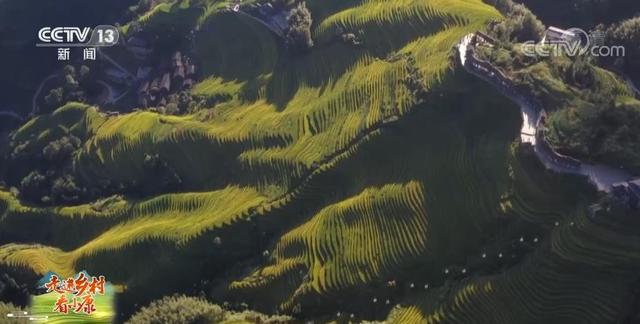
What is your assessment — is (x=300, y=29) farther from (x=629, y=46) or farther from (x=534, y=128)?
(x=629, y=46)

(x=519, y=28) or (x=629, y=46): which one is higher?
(x=519, y=28)

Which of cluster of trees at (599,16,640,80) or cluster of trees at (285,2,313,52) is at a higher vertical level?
cluster of trees at (285,2,313,52)

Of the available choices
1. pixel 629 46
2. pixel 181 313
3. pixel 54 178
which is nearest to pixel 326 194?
pixel 181 313

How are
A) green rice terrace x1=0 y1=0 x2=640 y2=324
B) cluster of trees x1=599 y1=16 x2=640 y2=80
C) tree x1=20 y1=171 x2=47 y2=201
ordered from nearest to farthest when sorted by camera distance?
green rice terrace x1=0 y1=0 x2=640 y2=324 → cluster of trees x1=599 y1=16 x2=640 y2=80 → tree x1=20 y1=171 x2=47 y2=201

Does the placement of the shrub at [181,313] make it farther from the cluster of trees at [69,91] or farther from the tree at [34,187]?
the cluster of trees at [69,91]

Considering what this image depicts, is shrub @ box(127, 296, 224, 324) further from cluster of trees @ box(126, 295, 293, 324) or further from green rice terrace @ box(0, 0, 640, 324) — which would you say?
green rice terrace @ box(0, 0, 640, 324)

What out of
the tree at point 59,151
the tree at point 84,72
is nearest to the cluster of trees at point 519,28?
the tree at point 59,151

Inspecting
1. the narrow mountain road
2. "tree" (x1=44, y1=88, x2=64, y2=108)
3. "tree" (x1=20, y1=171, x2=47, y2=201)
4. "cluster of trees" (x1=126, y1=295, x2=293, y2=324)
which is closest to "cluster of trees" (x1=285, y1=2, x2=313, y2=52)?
the narrow mountain road
